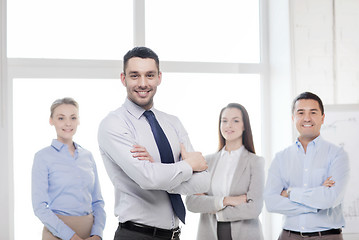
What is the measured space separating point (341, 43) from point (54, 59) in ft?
7.51

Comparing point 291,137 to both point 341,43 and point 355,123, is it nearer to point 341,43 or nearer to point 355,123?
point 355,123

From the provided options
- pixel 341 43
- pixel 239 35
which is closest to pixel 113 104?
pixel 239 35

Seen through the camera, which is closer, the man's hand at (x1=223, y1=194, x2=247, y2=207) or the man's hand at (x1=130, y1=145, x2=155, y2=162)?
the man's hand at (x1=130, y1=145, x2=155, y2=162)

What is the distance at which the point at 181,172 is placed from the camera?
7.20ft

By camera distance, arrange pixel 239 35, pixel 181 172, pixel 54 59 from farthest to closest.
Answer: pixel 239 35 < pixel 54 59 < pixel 181 172

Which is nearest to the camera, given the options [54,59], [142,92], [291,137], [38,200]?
[142,92]

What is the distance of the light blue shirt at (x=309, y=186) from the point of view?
296 centimetres

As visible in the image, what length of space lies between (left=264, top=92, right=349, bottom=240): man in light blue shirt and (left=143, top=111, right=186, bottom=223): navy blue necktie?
3.01 feet

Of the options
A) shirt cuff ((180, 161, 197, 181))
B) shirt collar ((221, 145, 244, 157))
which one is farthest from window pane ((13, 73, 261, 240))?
shirt cuff ((180, 161, 197, 181))

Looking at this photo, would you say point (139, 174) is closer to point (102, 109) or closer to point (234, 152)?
point (234, 152)

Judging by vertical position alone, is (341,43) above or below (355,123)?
above

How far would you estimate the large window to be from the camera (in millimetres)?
3510

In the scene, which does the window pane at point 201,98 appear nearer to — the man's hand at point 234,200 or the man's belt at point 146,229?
the man's hand at point 234,200

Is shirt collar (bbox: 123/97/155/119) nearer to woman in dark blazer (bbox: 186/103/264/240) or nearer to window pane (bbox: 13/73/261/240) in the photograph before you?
woman in dark blazer (bbox: 186/103/264/240)
